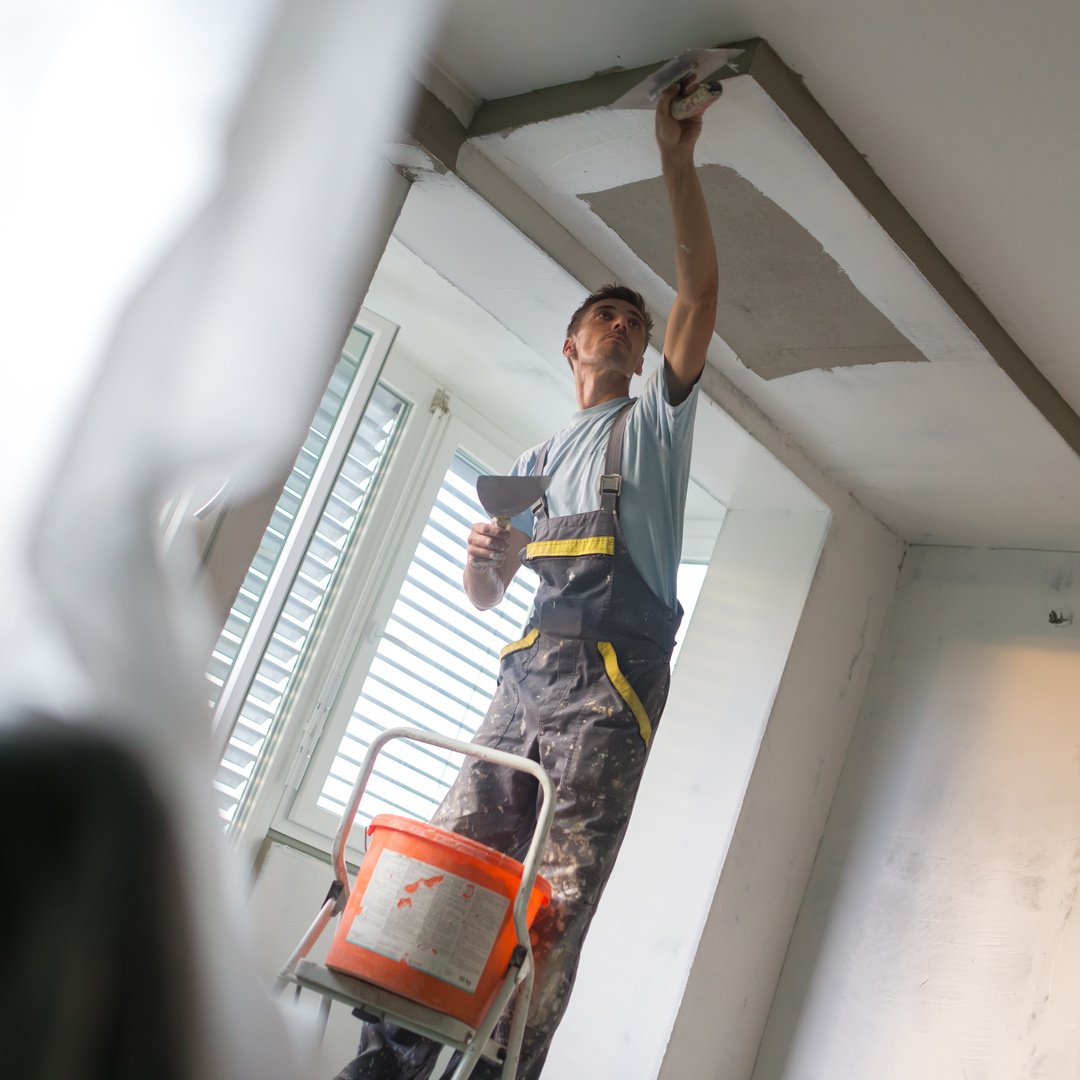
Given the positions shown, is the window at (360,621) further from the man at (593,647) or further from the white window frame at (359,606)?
the man at (593,647)

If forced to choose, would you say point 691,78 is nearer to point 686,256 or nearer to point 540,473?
point 686,256

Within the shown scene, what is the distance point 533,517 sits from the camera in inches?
85.0

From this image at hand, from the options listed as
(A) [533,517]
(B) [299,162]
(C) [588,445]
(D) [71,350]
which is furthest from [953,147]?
(D) [71,350]

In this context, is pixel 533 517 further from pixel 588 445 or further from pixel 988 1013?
pixel 988 1013

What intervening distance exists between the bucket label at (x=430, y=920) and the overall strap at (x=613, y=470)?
71 cm

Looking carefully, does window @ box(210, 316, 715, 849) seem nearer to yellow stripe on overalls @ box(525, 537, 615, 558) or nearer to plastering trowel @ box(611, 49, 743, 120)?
yellow stripe on overalls @ box(525, 537, 615, 558)

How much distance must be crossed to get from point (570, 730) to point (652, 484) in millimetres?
443

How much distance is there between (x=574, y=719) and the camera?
1857 millimetres

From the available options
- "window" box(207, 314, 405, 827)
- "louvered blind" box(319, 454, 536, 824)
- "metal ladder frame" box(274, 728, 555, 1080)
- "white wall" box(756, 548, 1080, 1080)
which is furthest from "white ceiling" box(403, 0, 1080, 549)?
"metal ladder frame" box(274, 728, 555, 1080)

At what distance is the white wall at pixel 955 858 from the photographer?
A: 2549 mm

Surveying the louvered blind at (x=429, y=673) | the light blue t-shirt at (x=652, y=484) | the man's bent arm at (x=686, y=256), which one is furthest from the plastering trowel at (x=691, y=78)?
the louvered blind at (x=429, y=673)

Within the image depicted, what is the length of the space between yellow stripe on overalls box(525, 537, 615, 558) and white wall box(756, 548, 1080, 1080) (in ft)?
4.60

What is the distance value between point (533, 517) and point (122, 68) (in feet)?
5.65

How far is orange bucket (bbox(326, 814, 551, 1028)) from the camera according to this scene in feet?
4.87
